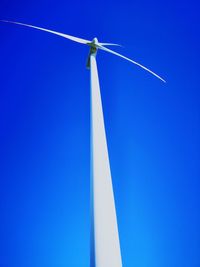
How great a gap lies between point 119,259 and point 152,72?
39.6 feet

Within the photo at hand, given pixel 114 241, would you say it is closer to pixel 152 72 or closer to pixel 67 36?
pixel 67 36

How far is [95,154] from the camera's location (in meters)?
8.62

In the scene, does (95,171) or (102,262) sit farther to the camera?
(95,171)

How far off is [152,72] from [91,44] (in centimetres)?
408

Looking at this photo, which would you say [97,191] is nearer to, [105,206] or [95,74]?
[105,206]

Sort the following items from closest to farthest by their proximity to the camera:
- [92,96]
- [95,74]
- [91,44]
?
[92,96] → [95,74] → [91,44]

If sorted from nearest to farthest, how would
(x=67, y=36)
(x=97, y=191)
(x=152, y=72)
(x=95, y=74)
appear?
(x=97, y=191), (x=95, y=74), (x=67, y=36), (x=152, y=72)

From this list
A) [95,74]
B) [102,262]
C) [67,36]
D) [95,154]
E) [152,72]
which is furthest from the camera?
[152,72]

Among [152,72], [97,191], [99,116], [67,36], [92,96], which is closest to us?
[97,191]

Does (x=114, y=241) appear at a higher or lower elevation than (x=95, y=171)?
lower

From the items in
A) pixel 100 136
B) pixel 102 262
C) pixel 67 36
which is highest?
pixel 67 36

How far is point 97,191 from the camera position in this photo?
7.77 metres

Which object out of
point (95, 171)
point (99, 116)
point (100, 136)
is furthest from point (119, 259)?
point (99, 116)

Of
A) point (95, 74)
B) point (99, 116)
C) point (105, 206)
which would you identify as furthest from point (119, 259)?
point (95, 74)
